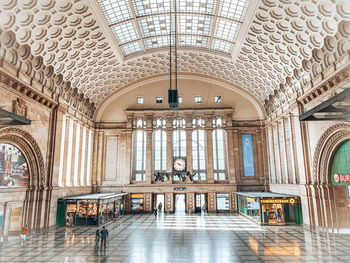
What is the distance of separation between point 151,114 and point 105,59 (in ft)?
30.7

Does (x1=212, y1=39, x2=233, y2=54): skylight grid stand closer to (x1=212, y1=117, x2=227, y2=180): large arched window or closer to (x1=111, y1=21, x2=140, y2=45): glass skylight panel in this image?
(x1=111, y1=21, x2=140, y2=45): glass skylight panel

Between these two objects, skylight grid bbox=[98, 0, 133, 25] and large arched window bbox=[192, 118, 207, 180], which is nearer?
skylight grid bbox=[98, 0, 133, 25]

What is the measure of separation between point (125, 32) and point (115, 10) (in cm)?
340

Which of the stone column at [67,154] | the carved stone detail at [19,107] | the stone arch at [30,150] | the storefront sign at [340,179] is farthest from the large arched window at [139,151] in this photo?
the storefront sign at [340,179]

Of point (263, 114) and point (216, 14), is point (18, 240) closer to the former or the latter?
point (216, 14)

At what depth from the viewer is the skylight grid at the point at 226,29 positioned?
24603 millimetres

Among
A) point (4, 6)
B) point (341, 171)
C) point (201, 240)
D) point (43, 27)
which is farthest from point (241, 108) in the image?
point (4, 6)

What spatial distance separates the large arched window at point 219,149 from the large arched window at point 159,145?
6.40m

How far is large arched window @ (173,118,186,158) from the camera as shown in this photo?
32.8 metres

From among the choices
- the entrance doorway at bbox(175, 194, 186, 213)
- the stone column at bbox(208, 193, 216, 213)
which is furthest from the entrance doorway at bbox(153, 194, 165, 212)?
the stone column at bbox(208, 193, 216, 213)

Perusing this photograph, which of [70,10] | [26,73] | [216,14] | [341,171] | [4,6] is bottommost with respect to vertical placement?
[341,171]

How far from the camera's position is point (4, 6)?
15.1 meters

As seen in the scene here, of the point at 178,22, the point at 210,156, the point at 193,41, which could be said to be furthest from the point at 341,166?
the point at 178,22

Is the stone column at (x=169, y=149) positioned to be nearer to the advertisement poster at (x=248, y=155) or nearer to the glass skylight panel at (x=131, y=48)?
the advertisement poster at (x=248, y=155)
